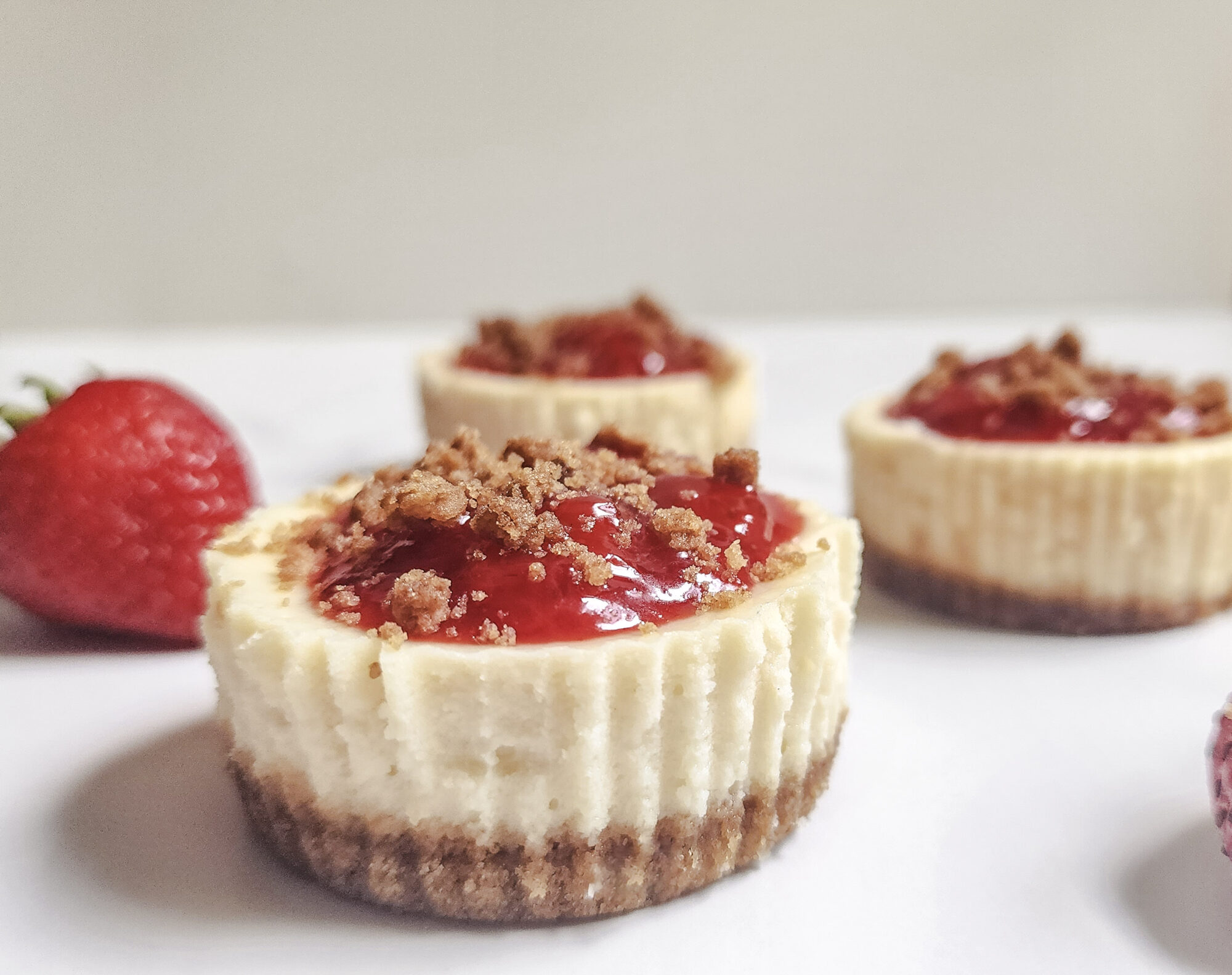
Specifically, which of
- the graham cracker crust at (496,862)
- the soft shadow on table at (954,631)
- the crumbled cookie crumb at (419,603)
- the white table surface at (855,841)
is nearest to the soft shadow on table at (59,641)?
the white table surface at (855,841)

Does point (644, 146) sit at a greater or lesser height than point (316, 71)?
lesser

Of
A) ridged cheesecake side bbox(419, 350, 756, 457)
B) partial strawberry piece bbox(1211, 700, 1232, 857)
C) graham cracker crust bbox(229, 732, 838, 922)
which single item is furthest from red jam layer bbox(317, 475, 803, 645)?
ridged cheesecake side bbox(419, 350, 756, 457)

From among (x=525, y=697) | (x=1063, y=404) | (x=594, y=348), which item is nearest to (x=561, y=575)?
(x=525, y=697)

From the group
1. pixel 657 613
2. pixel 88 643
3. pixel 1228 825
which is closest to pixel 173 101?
pixel 88 643

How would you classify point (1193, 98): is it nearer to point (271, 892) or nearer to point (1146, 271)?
point (1146, 271)

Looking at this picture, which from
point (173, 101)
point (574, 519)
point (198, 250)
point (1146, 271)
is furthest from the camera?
point (1146, 271)

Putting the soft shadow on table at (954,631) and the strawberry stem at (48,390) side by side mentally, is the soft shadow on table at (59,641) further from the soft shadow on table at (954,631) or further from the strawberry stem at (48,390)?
the soft shadow on table at (954,631)

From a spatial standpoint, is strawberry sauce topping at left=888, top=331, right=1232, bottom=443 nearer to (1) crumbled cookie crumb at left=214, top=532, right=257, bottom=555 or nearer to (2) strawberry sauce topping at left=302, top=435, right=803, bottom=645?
(2) strawberry sauce topping at left=302, top=435, right=803, bottom=645
